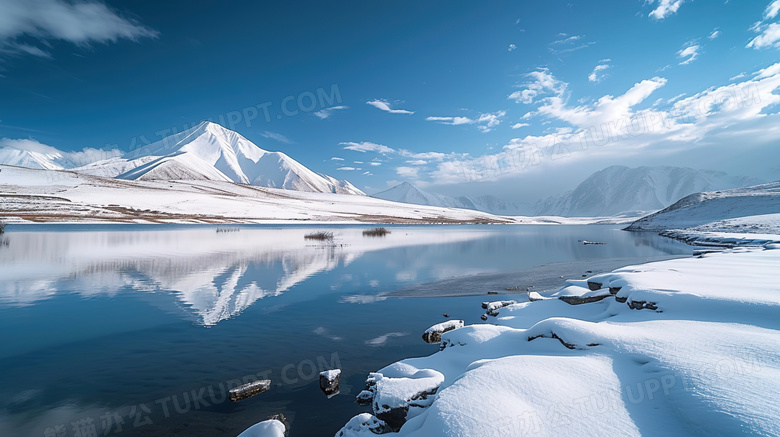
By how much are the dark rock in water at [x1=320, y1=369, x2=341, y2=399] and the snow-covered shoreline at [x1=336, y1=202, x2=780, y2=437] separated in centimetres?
95

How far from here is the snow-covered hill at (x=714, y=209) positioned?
62638mm

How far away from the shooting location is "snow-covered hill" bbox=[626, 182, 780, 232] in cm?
6264

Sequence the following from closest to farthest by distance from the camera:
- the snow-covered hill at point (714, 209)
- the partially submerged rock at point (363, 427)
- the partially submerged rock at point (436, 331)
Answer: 1. the partially submerged rock at point (363, 427)
2. the partially submerged rock at point (436, 331)
3. the snow-covered hill at point (714, 209)

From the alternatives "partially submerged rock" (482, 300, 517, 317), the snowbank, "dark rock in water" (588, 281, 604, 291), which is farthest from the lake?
"dark rock in water" (588, 281, 604, 291)

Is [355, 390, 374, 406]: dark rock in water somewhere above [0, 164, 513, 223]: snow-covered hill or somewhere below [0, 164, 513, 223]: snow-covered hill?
below

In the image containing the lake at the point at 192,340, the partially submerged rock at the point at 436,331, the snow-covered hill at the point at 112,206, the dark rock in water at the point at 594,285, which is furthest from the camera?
the snow-covered hill at the point at 112,206

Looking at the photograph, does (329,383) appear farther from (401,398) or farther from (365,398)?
(401,398)

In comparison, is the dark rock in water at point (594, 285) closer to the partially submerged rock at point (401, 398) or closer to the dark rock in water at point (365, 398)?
the partially submerged rock at point (401, 398)

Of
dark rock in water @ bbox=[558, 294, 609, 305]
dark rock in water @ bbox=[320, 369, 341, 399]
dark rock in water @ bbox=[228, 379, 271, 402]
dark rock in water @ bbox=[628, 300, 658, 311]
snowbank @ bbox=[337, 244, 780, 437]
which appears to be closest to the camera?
snowbank @ bbox=[337, 244, 780, 437]

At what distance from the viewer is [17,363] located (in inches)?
360

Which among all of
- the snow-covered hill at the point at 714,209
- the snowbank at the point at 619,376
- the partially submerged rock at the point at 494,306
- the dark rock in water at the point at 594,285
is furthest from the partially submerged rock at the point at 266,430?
the snow-covered hill at the point at 714,209

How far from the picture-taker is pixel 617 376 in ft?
16.8

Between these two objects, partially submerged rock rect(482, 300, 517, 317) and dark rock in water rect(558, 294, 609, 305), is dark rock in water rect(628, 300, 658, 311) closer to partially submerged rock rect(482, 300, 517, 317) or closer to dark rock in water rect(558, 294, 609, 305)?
dark rock in water rect(558, 294, 609, 305)

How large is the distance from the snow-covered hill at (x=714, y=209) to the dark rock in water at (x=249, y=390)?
81703 mm
